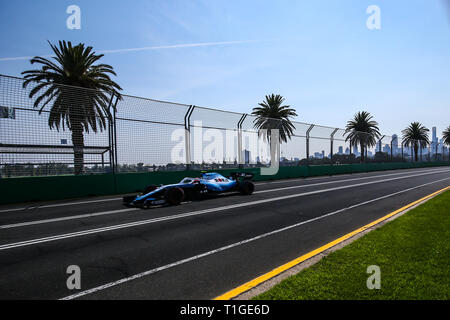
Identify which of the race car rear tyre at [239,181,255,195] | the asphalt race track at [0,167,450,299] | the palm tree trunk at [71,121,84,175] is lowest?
the asphalt race track at [0,167,450,299]

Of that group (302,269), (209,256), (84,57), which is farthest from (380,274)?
(84,57)

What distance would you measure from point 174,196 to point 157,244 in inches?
143

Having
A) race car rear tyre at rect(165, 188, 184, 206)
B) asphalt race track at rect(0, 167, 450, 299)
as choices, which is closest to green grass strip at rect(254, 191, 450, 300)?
asphalt race track at rect(0, 167, 450, 299)

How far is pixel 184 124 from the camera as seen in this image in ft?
43.2

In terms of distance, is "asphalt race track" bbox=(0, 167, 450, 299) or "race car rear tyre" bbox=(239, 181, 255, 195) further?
"race car rear tyre" bbox=(239, 181, 255, 195)

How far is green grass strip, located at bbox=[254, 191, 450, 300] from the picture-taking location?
2.59m

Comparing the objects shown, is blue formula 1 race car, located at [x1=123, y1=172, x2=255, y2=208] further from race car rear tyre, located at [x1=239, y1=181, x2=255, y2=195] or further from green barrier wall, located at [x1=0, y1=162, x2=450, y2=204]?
green barrier wall, located at [x1=0, y1=162, x2=450, y2=204]

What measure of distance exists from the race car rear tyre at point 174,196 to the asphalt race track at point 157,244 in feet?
1.03

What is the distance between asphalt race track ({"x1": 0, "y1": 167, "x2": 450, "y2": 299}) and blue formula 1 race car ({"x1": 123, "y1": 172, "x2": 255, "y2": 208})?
1.31 feet

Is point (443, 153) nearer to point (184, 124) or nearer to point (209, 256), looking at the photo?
point (184, 124)

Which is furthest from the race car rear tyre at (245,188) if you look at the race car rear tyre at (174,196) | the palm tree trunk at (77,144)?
the palm tree trunk at (77,144)

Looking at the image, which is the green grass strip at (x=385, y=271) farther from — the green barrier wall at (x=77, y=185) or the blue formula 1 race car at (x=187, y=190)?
the green barrier wall at (x=77, y=185)

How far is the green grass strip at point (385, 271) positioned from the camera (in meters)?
2.59

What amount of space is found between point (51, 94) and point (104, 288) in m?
8.79
